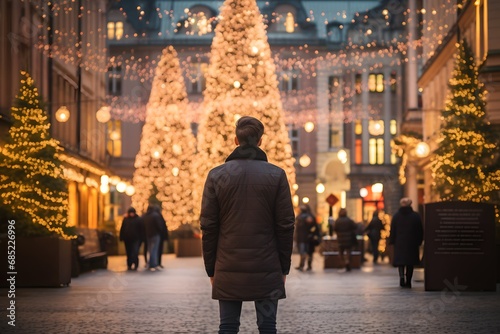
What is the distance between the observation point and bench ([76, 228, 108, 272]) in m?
34.0

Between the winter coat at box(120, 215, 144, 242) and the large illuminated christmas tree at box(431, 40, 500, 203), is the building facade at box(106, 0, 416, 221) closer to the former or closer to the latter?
the winter coat at box(120, 215, 144, 242)

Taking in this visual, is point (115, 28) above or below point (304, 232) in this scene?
above

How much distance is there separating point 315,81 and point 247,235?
78676mm

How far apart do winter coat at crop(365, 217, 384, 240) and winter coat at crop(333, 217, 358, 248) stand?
940cm

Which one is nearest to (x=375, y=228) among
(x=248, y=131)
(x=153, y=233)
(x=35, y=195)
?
(x=153, y=233)

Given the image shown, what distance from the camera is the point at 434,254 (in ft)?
75.8

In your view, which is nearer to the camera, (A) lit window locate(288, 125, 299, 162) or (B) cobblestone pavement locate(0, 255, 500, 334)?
(B) cobblestone pavement locate(0, 255, 500, 334)

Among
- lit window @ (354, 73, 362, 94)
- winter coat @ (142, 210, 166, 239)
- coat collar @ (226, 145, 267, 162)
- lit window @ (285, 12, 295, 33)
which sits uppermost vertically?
lit window @ (285, 12, 295, 33)

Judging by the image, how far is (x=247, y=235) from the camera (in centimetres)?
962

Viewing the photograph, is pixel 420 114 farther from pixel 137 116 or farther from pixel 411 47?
pixel 137 116

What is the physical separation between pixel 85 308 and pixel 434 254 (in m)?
6.86

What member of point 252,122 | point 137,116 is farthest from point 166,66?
point 252,122

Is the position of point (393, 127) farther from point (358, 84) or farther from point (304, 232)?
point (304, 232)

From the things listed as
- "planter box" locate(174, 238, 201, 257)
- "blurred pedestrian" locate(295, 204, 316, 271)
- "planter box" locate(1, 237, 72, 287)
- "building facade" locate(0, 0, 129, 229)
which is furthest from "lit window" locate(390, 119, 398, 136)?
"planter box" locate(1, 237, 72, 287)
